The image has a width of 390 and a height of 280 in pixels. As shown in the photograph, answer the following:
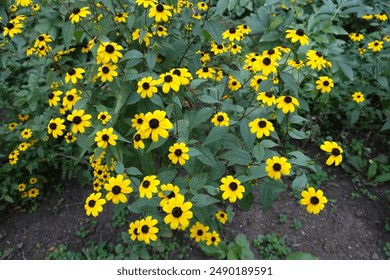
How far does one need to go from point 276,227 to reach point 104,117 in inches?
63.1

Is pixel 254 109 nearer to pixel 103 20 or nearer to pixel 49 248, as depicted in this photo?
pixel 103 20

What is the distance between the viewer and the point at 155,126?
143 cm

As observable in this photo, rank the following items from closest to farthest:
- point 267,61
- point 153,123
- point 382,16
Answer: point 153,123
point 267,61
point 382,16

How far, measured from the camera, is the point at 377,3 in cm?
316

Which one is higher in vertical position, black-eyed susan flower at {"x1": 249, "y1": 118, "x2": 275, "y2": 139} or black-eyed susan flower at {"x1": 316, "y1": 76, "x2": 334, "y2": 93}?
black-eyed susan flower at {"x1": 249, "y1": 118, "x2": 275, "y2": 139}

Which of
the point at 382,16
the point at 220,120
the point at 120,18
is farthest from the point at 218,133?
the point at 382,16

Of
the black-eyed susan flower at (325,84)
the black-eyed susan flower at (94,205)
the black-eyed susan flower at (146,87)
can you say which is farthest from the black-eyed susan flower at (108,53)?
the black-eyed susan flower at (325,84)

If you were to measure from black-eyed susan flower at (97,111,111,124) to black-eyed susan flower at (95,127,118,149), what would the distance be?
85mm

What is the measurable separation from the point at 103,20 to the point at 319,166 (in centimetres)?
206

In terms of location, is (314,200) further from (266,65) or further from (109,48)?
(109,48)

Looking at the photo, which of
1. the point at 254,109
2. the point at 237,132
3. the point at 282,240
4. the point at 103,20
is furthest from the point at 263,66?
the point at 282,240

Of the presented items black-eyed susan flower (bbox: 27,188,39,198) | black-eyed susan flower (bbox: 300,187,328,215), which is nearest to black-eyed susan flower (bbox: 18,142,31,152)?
black-eyed susan flower (bbox: 27,188,39,198)

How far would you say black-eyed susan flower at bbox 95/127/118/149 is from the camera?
1479mm

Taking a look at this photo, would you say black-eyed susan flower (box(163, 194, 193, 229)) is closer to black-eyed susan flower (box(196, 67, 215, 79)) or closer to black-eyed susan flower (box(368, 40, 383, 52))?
black-eyed susan flower (box(196, 67, 215, 79))
